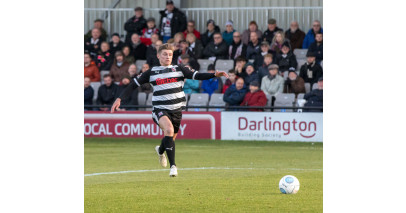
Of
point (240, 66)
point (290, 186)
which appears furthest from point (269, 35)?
point (290, 186)

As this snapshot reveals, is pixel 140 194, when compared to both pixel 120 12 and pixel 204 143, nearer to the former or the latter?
pixel 204 143

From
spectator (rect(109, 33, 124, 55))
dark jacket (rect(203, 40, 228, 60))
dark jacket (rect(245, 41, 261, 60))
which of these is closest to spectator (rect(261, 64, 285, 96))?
dark jacket (rect(245, 41, 261, 60))

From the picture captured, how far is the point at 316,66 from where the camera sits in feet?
64.4

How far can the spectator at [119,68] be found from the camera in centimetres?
2186

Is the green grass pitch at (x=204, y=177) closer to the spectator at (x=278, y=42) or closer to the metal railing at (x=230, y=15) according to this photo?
the spectator at (x=278, y=42)

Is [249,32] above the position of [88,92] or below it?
above

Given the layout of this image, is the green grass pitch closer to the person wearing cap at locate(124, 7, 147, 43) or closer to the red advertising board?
the red advertising board

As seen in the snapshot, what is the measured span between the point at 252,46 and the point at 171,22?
10.1 feet

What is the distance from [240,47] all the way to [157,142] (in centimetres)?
410

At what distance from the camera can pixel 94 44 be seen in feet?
76.4

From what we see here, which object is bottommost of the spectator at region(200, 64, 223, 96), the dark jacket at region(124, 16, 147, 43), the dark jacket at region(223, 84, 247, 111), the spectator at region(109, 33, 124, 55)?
the dark jacket at region(223, 84, 247, 111)

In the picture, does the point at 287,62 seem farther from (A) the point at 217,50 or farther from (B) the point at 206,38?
(B) the point at 206,38

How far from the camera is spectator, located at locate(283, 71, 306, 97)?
1959cm
